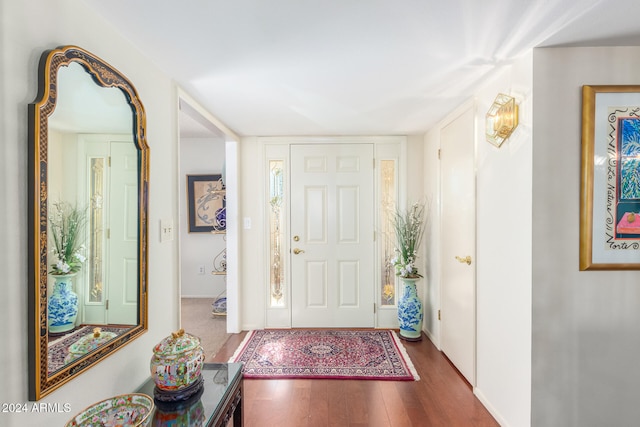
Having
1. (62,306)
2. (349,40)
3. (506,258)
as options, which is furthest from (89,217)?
(506,258)

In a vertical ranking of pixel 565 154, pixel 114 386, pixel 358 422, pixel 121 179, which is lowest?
pixel 358 422

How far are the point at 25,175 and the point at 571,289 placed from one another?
236 centimetres

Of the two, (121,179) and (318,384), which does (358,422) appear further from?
(121,179)

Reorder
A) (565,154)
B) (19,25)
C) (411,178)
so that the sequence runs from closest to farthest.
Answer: (19,25), (565,154), (411,178)

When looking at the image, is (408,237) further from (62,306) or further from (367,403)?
(62,306)

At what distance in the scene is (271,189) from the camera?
11.5ft

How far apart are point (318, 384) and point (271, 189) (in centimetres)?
199

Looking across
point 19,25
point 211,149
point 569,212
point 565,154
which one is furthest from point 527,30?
point 211,149

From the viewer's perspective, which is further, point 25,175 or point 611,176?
point 611,176

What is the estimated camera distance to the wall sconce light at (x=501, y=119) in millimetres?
1781

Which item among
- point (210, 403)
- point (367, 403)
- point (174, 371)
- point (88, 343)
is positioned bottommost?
point (367, 403)

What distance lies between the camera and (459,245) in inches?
101

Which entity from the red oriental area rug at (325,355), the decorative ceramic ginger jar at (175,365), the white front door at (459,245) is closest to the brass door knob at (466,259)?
the white front door at (459,245)

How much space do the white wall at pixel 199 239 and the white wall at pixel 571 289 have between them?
155 inches
